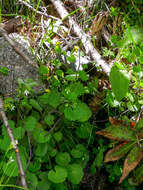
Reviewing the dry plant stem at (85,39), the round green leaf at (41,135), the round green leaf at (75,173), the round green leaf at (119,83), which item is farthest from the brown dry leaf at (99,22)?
the round green leaf at (75,173)

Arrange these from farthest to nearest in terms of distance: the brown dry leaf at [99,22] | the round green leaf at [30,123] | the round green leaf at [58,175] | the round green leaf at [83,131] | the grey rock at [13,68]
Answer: the brown dry leaf at [99,22] → the grey rock at [13,68] → the round green leaf at [83,131] → the round green leaf at [30,123] → the round green leaf at [58,175]

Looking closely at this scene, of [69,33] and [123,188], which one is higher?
[69,33]

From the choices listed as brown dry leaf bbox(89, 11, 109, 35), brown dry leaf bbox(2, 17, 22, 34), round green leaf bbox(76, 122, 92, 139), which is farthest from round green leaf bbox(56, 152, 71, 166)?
brown dry leaf bbox(2, 17, 22, 34)

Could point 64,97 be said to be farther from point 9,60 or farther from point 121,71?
point 9,60

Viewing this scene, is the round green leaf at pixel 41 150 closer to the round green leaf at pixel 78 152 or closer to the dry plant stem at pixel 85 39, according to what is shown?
the round green leaf at pixel 78 152

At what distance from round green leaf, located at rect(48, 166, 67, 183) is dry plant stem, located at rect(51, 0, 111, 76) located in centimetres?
87

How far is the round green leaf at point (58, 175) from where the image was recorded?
139 centimetres

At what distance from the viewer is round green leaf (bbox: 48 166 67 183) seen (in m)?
1.39

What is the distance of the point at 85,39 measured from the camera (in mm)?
2074

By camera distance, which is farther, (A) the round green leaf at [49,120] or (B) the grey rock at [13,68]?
(B) the grey rock at [13,68]

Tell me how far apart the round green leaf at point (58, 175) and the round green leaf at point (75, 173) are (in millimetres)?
51

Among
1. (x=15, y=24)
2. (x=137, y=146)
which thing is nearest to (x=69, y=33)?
(x=15, y=24)

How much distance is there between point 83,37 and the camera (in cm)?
209

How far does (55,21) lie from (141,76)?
1008mm
